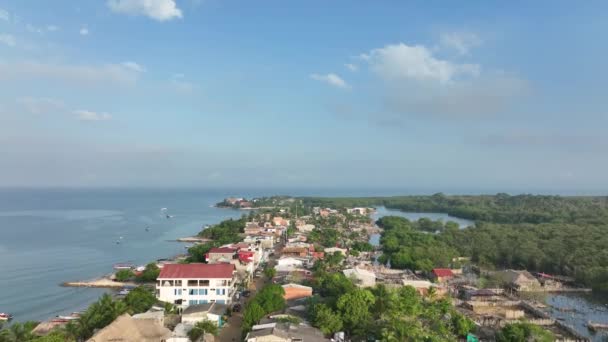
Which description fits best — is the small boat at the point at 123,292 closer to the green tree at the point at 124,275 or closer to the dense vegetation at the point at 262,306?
the green tree at the point at 124,275

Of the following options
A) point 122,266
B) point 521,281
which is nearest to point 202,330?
point 521,281

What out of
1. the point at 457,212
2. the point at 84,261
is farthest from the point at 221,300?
the point at 457,212

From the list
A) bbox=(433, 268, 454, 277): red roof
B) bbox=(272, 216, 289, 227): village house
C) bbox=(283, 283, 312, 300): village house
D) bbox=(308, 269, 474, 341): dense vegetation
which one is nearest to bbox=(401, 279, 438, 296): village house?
bbox=(433, 268, 454, 277): red roof

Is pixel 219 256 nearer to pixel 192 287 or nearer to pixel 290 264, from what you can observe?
pixel 290 264

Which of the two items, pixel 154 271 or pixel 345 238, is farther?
pixel 345 238

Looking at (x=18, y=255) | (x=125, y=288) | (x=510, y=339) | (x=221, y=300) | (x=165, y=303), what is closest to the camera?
(x=510, y=339)

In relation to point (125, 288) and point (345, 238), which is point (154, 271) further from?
point (345, 238)
